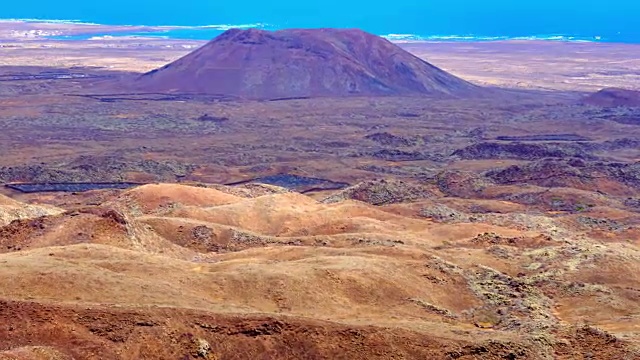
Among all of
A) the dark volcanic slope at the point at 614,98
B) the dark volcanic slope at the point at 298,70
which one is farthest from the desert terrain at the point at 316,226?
the dark volcanic slope at the point at 298,70

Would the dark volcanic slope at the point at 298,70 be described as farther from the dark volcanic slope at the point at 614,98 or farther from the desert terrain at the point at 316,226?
the dark volcanic slope at the point at 614,98

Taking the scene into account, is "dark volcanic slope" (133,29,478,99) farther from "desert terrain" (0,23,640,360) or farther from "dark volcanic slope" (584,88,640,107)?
"dark volcanic slope" (584,88,640,107)

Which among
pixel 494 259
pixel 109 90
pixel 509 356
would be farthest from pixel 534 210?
pixel 109 90

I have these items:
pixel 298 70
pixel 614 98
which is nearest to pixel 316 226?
pixel 298 70

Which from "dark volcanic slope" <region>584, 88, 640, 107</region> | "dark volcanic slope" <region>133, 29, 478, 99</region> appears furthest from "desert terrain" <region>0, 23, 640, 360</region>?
"dark volcanic slope" <region>133, 29, 478, 99</region>

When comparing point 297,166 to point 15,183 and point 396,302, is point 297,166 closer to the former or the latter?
point 15,183

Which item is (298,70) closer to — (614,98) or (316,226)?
(614,98)
